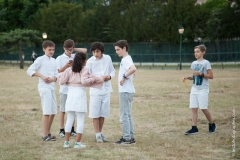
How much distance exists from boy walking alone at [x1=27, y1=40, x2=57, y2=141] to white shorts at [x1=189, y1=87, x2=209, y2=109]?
9.08 feet

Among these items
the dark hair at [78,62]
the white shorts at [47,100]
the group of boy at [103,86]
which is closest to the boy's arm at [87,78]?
the dark hair at [78,62]

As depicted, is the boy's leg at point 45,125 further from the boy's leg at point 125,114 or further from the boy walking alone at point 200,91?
the boy walking alone at point 200,91

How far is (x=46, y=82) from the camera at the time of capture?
9.83 meters

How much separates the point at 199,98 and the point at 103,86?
2.08 m

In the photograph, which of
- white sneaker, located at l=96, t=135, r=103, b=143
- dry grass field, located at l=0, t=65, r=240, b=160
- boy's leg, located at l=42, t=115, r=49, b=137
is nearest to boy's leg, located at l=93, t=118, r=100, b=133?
white sneaker, located at l=96, t=135, r=103, b=143

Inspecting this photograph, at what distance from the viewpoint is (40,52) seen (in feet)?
224

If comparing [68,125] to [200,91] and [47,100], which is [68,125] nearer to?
[47,100]

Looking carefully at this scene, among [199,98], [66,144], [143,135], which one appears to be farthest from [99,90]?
[199,98]

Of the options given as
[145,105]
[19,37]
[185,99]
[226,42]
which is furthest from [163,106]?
[19,37]

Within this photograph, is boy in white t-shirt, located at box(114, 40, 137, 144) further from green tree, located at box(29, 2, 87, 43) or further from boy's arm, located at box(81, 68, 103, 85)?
green tree, located at box(29, 2, 87, 43)

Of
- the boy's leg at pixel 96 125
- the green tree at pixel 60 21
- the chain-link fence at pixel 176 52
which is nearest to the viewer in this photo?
the boy's leg at pixel 96 125

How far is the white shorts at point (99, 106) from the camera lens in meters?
9.55

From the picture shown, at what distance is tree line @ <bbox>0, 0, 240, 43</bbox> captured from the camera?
53.4 meters

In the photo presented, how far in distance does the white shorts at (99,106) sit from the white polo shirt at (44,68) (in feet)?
3.01
